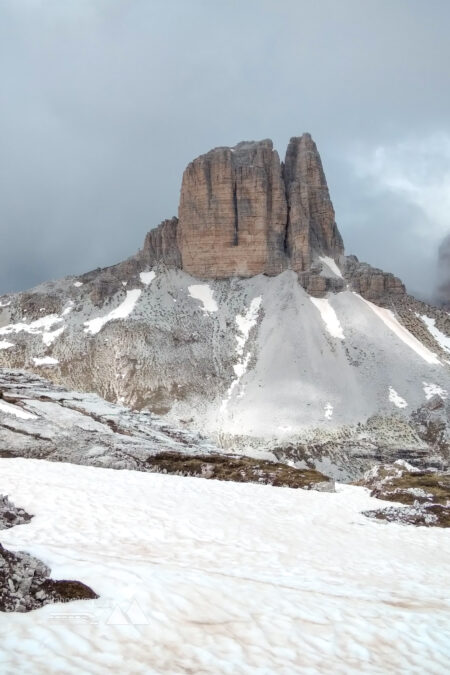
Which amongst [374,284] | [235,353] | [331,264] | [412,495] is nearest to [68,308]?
[235,353]

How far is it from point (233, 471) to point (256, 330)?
293 feet

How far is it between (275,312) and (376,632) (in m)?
109

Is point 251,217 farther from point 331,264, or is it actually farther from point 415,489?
point 415,489

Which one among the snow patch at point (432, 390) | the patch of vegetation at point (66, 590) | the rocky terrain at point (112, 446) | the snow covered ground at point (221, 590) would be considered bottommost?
the snow covered ground at point (221, 590)

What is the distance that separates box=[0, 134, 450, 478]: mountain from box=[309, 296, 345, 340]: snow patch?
336mm

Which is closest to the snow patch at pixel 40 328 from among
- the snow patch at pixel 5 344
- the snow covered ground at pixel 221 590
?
the snow patch at pixel 5 344

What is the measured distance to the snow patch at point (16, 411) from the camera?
80.4ft

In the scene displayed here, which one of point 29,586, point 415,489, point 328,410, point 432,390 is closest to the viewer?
point 29,586

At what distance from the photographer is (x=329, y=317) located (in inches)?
4409

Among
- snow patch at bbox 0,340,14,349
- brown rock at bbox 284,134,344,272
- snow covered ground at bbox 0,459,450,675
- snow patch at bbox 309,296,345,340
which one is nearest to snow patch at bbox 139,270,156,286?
snow patch at bbox 0,340,14,349

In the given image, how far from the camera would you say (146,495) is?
16.0 m

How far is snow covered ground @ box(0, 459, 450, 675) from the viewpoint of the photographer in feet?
18.5

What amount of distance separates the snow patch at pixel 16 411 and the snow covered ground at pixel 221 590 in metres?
9.31

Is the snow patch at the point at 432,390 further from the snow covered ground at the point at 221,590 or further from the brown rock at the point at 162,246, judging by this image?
the snow covered ground at the point at 221,590
